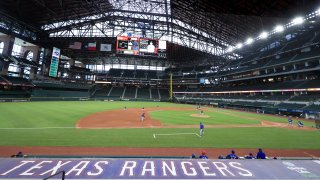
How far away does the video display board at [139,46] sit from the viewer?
4731 cm

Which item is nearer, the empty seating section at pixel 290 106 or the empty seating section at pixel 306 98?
the empty seating section at pixel 306 98

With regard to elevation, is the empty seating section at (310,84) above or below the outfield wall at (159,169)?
above

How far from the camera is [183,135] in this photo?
18578mm

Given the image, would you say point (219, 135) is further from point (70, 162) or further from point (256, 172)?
point (70, 162)

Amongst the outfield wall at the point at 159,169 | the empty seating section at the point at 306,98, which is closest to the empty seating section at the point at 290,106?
the empty seating section at the point at 306,98

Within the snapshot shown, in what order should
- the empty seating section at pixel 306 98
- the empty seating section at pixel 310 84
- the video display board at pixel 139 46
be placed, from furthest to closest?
the video display board at pixel 139 46
the empty seating section at pixel 310 84
the empty seating section at pixel 306 98

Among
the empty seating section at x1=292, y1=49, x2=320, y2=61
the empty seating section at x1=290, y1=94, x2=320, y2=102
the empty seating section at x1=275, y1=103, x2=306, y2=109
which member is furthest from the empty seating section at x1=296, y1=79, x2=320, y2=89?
the empty seating section at x1=292, y1=49, x2=320, y2=61

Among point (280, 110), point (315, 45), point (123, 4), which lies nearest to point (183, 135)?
point (280, 110)

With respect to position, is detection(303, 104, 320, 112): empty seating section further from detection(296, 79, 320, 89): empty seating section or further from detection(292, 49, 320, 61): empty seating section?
detection(292, 49, 320, 61): empty seating section

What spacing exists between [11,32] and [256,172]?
62.1 m

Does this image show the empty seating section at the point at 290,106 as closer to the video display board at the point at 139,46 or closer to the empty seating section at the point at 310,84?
the empty seating section at the point at 310,84

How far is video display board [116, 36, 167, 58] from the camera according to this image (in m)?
47.3

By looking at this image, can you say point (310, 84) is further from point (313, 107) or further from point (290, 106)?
point (313, 107)

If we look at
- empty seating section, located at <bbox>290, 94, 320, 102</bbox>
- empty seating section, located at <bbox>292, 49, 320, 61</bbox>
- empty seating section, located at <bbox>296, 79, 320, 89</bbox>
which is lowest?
empty seating section, located at <bbox>290, 94, 320, 102</bbox>
